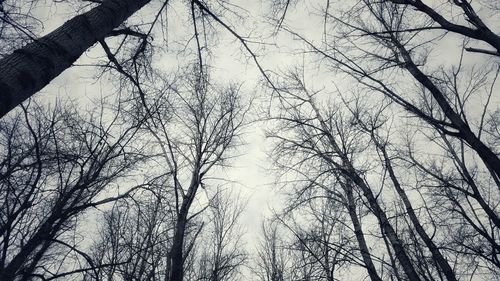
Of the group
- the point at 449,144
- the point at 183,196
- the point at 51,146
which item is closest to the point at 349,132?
the point at 449,144

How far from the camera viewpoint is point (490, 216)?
2.61 metres

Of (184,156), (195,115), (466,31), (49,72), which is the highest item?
(195,115)

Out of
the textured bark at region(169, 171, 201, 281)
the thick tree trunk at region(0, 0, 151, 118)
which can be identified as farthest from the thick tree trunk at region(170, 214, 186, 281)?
the thick tree trunk at region(0, 0, 151, 118)

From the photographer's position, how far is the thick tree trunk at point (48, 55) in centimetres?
152

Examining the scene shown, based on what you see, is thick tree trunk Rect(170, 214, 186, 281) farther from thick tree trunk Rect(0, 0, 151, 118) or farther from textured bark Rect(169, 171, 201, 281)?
thick tree trunk Rect(0, 0, 151, 118)

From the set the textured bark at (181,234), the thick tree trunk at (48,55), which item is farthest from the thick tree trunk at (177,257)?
the thick tree trunk at (48,55)

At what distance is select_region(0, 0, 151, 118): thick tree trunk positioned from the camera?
1.52 meters

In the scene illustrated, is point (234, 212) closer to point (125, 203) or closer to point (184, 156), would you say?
point (184, 156)

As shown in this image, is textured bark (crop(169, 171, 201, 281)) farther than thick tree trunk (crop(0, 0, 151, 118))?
Yes

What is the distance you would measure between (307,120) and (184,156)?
10.7 ft

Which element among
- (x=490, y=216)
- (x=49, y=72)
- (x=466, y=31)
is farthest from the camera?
(x=490, y=216)

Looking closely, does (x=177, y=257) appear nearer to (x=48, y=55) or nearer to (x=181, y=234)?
(x=181, y=234)

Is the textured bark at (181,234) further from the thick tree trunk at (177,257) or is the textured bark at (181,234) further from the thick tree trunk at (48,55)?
the thick tree trunk at (48,55)

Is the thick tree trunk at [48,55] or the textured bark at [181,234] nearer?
the thick tree trunk at [48,55]
